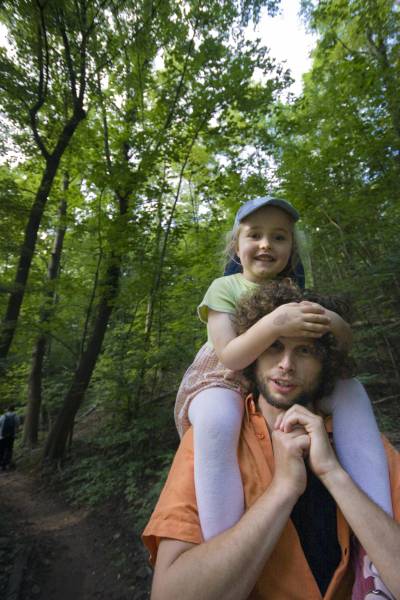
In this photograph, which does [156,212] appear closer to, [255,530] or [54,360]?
[255,530]

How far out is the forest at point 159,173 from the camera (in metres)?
4.95

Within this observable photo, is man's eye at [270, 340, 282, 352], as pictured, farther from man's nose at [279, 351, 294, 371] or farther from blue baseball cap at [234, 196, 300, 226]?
blue baseball cap at [234, 196, 300, 226]

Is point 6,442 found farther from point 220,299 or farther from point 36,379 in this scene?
point 220,299

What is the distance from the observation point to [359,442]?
47.3 inches

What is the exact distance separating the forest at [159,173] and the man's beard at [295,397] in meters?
3.65

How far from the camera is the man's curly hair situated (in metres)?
1.35

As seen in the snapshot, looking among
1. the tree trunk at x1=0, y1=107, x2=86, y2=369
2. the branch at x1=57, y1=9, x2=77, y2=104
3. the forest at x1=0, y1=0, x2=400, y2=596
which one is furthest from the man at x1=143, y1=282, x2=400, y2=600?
the branch at x1=57, y1=9, x2=77, y2=104

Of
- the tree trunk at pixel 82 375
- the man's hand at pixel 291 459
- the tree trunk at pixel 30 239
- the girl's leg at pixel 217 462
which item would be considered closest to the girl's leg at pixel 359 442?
the man's hand at pixel 291 459

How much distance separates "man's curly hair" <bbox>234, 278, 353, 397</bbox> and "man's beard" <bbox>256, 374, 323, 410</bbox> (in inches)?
1.9

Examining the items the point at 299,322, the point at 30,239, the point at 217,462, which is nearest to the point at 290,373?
the point at 299,322

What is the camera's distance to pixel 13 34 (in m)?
5.02

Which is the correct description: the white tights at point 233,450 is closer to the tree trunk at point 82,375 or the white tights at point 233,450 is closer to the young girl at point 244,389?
the young girl at point 244,389

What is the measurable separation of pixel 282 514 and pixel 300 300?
84 cm

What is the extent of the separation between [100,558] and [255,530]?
4280mm
